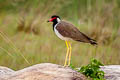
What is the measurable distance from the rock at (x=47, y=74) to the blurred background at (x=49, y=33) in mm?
2229

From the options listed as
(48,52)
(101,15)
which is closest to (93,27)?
(101,15)

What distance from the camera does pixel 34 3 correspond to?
8.94 m

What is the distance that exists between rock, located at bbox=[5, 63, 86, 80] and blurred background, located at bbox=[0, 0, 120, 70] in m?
2.23

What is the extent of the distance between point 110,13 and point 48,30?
5.03ft

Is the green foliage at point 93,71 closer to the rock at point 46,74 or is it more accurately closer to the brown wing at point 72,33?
the rock at point 46,74

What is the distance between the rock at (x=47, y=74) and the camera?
14.2 feet

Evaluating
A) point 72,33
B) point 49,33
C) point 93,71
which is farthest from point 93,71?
point 49,33

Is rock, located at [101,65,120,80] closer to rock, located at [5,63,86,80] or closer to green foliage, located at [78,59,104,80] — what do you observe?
green foliage, located at [78,59,104,80]

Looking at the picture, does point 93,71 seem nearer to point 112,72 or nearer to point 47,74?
point 112,72

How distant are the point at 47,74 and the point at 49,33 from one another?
4477 mm

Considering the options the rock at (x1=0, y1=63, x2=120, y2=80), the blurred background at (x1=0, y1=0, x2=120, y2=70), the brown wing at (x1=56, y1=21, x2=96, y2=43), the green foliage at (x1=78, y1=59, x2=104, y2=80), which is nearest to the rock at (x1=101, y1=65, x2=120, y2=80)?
the green foliage at (x1=78, y1=59, x2=104, y2=80)

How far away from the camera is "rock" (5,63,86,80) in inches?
170

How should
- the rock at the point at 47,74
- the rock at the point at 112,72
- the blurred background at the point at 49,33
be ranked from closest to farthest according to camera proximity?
the rock at the point at 47,74, the rock at the point at 112,72, the blurred background at the point at 49,33

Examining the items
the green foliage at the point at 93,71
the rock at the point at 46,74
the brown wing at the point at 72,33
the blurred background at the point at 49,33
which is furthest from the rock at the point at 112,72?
the blurred background at the point at 49,33
